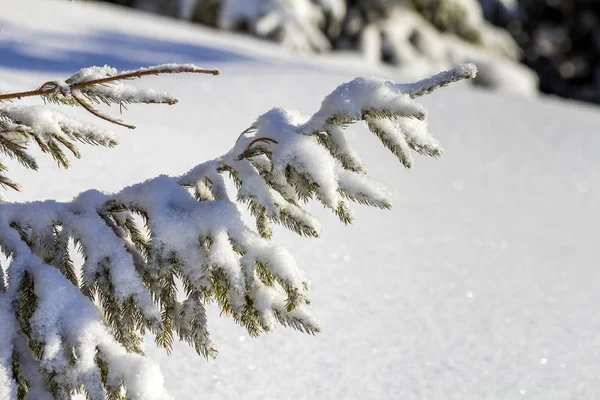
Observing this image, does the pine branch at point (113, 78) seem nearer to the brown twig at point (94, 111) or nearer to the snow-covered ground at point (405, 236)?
the brown twig at point (94, 111)

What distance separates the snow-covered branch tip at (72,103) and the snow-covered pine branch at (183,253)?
114mm

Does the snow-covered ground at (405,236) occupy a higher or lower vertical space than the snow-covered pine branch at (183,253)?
lower

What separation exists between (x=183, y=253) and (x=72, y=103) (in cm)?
36

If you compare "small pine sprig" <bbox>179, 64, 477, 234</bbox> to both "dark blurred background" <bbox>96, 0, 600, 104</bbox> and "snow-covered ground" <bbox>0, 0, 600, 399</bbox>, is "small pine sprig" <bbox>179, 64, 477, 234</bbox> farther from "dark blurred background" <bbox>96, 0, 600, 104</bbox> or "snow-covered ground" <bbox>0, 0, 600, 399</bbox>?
"dark blurred background" <bbox>96, 0, 600, 104</bbox>

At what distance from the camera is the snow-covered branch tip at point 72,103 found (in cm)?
116

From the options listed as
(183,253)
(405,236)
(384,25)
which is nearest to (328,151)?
(183,253)

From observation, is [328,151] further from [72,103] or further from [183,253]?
[72,103]

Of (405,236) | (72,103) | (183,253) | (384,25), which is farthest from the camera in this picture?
(384,25)

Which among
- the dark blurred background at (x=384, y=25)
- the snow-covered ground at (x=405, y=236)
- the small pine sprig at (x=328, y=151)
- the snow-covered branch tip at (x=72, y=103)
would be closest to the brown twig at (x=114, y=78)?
the snow-covered branch tip at (x=72, y=103)

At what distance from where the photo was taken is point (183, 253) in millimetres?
1111

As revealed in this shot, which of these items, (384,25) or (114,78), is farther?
(384,25)

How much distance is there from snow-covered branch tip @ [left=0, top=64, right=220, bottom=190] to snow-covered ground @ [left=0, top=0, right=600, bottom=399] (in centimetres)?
60

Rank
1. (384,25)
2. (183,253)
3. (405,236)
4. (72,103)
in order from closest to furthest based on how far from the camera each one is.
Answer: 1. (183,253)
2. (72,103)
3. (405,236)
4. (384,25)

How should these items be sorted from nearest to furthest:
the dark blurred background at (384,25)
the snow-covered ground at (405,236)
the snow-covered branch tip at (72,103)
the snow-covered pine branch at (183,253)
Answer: the snow-covered pine branch at (183,253), the snow-covered branch tip at (72,103), the snow-covered ground at (405,236), the dark blurred background at (384,25)
